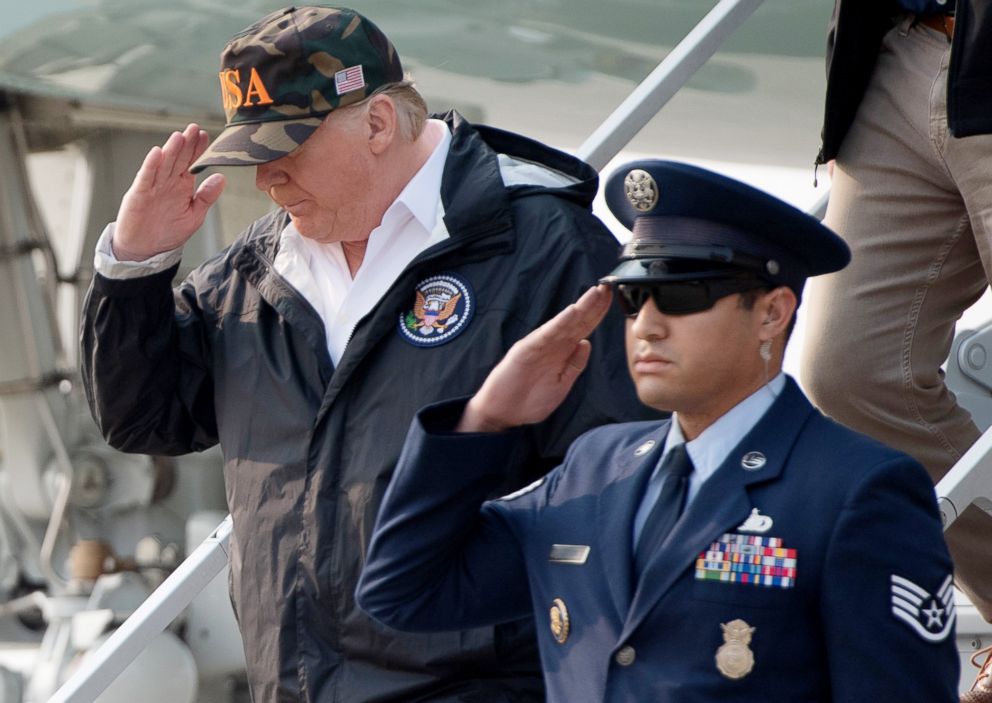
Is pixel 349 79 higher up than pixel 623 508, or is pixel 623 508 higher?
pixel 349 79

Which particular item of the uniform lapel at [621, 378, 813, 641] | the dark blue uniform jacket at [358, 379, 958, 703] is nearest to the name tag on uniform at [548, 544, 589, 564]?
the dark blue uniform jacket at [358, 379, 958, 703]

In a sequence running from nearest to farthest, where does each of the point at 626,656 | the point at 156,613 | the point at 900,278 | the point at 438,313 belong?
1. the point at 626,656
2. the point at 438,313
3. the point at 900,278
4. the point at 156,613

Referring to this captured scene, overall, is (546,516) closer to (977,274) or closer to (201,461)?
(977,274)

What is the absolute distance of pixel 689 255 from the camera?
192cm

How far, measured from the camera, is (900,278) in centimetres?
285

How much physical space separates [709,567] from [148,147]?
17.4 ft

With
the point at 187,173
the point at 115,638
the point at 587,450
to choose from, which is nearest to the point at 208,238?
the point at 115,638

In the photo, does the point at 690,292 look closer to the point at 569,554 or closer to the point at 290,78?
the point at 569,554

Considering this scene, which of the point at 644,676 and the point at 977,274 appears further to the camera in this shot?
the point at 977,274

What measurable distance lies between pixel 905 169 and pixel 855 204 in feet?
0.34

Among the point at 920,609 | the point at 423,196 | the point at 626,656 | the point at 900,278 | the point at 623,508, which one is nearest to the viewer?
the point at 920,609

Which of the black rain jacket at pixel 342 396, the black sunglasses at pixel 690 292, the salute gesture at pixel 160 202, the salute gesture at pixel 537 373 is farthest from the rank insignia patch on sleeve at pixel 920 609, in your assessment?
the salute gesture at pixel 160 202

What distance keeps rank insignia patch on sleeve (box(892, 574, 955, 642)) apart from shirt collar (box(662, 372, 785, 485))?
0.25 metres

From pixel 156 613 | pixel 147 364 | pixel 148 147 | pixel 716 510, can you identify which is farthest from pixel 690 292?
pixel 148 147
